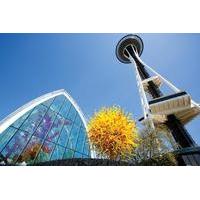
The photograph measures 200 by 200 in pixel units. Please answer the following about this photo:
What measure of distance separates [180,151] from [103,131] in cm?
710

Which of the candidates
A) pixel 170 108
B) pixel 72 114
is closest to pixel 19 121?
pixel 72 114

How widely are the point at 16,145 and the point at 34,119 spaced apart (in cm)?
331

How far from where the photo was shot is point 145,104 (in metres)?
23.0

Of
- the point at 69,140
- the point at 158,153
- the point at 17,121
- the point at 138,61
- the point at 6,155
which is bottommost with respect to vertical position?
the point at 158,153

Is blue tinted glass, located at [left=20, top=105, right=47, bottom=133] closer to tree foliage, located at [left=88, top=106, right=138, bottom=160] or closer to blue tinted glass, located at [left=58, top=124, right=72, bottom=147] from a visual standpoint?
blue tinted glass, located at [left=58, top=124, right=72, bottom=147]

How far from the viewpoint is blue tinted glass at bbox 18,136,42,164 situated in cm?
1602

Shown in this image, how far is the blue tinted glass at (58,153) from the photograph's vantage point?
1883 cm

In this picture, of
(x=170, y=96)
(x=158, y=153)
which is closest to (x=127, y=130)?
(x=158, y=153)

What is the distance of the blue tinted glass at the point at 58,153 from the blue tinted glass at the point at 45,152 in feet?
1.26

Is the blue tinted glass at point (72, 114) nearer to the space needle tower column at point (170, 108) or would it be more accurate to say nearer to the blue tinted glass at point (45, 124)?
the blue tinted glass at point (45, 124)

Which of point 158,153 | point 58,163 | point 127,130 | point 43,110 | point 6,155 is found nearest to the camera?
point 58,163

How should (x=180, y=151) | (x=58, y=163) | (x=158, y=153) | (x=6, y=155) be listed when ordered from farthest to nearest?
1. (x=180, y=151)
2. (x=6, y=155)
3. (x=158, y=153)
4. (x=58, y=163)

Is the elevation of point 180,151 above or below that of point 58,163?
above

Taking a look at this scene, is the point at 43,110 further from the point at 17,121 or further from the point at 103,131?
the point at 103,131
